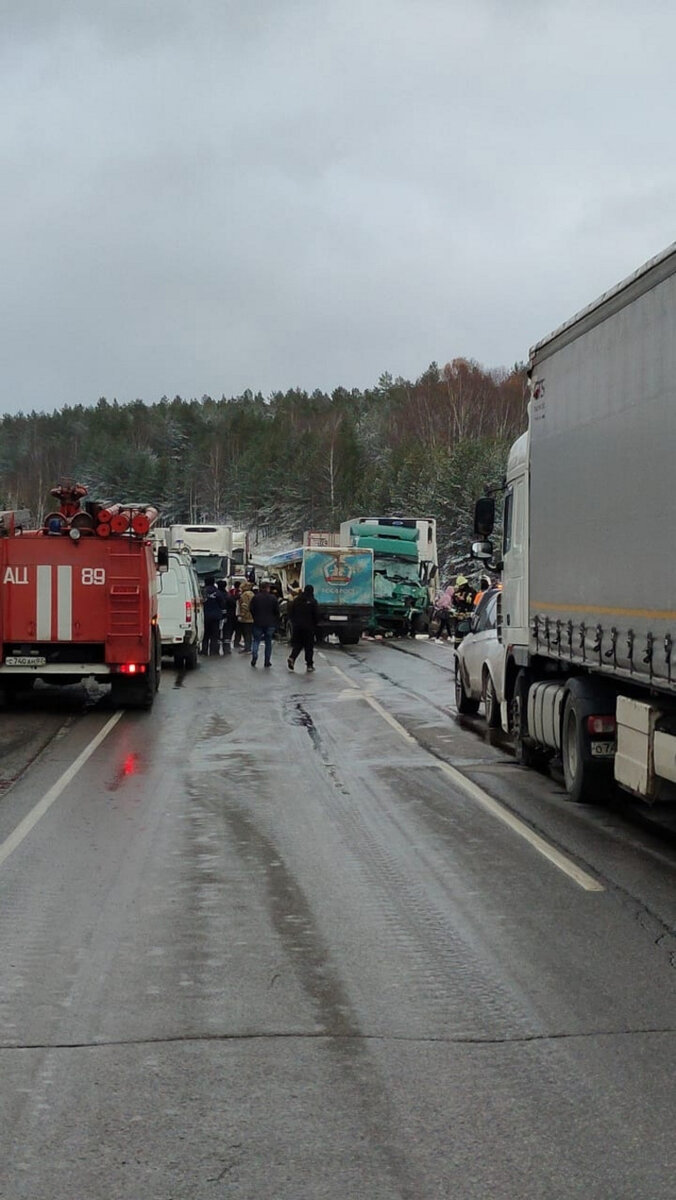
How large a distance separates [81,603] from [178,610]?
9.05 m

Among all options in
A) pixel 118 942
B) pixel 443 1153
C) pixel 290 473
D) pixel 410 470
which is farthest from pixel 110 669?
pixel 290 473

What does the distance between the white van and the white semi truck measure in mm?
14676

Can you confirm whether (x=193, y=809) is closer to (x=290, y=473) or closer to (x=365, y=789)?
(x=365, y=789)

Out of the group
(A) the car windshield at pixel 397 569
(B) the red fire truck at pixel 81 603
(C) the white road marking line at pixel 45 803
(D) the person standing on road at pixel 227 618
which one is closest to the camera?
(C) the white road marking line at pixel 45 803

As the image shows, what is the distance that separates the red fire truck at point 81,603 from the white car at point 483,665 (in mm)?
4340

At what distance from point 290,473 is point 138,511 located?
106951mm

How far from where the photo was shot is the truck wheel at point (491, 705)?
54.6ft

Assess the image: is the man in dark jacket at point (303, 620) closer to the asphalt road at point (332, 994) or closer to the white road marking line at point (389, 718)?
the white road marking line at point (389, 718)

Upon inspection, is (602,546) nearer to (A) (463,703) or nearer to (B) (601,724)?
(B) (601,724)

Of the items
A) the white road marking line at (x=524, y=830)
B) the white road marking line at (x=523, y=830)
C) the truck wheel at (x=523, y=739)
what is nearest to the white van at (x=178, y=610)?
the white road marking line at (x=523, y=830)

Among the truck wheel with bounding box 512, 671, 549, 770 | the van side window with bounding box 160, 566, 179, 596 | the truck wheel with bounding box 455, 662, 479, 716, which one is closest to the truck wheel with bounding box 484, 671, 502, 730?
the truck wheel with bounding box 455, 662, 479, 716

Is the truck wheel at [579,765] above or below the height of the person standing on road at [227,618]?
below

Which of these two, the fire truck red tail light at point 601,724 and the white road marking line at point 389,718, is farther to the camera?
the white road marking line at point 389,718

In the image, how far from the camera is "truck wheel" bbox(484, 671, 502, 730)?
1666cm
